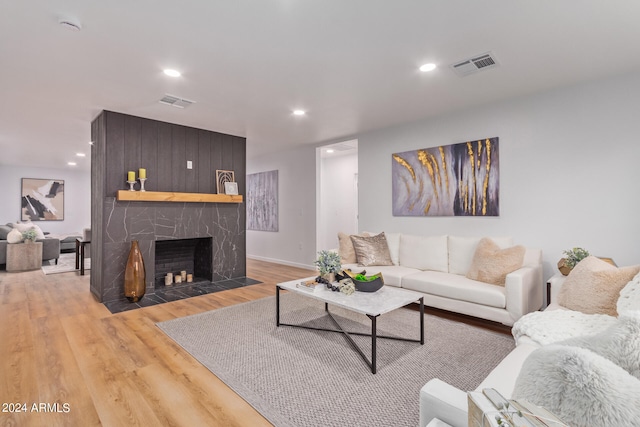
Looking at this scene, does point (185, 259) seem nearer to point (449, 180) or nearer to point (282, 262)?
point (282, 262)

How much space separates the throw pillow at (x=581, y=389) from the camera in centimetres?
65

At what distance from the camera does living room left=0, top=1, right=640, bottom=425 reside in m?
2.00

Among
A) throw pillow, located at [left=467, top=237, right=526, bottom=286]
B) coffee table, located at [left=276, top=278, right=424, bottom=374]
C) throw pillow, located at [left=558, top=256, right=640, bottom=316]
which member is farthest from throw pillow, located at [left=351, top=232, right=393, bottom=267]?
throw pillow, located at [left=558, top=256, right=640, bottom=316]

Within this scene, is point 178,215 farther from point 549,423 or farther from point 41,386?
point 549,423

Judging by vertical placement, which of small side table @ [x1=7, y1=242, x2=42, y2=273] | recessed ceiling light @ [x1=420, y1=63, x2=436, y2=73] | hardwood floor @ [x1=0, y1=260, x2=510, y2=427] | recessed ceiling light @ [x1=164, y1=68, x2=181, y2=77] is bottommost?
hardwood floor @ [x1=0, y1=260, x2=510, y2=427]

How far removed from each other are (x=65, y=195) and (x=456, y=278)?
34.3 feet

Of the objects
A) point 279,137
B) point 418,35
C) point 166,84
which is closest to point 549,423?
→ point 418,35

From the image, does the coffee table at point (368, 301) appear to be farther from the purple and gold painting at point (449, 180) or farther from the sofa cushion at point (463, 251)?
the purple and gold painting at point (449, 180)

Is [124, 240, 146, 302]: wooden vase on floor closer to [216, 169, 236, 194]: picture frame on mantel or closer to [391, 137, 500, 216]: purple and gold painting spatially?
[216, 169, 236, 194]: picture frame on mantel

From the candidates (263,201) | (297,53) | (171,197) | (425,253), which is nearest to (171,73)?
(297,53)

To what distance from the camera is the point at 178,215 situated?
448 cm

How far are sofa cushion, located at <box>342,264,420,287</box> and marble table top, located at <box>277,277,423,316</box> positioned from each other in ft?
2.70

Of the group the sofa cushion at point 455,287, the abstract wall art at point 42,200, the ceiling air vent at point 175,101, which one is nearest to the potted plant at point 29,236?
the abstract wall art at point 42,200

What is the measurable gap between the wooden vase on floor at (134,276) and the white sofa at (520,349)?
369 centimetres
